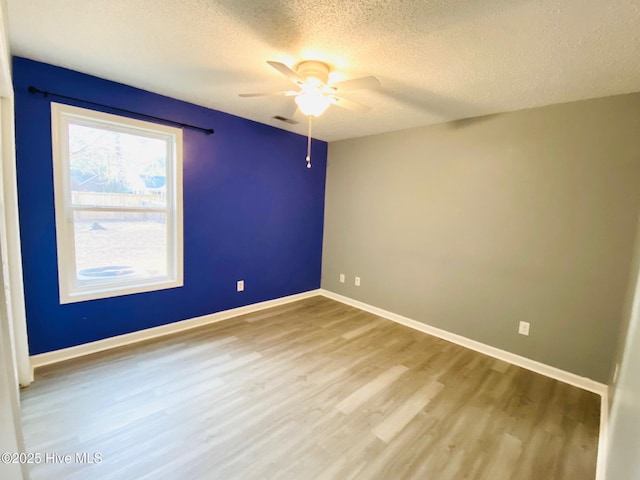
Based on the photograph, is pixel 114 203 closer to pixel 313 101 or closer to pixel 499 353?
pixel 313 101

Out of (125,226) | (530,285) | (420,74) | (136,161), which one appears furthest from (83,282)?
(530,285)

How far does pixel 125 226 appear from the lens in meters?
2.73

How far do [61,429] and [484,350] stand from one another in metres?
3.41

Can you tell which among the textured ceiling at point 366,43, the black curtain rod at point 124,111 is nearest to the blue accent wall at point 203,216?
the black curtain rod at point 124,111

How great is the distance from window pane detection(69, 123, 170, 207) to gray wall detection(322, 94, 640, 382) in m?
A: 2.41

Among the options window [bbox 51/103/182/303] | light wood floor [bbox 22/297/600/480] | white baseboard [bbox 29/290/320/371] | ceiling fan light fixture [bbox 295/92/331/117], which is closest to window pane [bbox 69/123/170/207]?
window [bbox 51/103/182/303]

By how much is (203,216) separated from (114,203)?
797 millimetres

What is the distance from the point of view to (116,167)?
263 cm

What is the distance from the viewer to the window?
7.77 feet

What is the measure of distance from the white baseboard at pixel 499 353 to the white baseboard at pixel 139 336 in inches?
58.3

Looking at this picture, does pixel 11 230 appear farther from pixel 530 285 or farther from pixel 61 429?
pixel 530 285

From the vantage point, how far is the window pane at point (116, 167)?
244 cm

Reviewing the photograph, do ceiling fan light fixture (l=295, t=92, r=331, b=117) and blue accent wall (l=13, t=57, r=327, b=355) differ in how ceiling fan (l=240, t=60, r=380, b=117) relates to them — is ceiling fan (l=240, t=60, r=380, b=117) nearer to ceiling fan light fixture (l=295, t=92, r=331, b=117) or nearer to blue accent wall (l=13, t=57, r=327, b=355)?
ceiling fan light fixture (l=295, t=92, r=331, b=117)

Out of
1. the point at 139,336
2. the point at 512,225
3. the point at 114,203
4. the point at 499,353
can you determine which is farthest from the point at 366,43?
the point at 139,336
